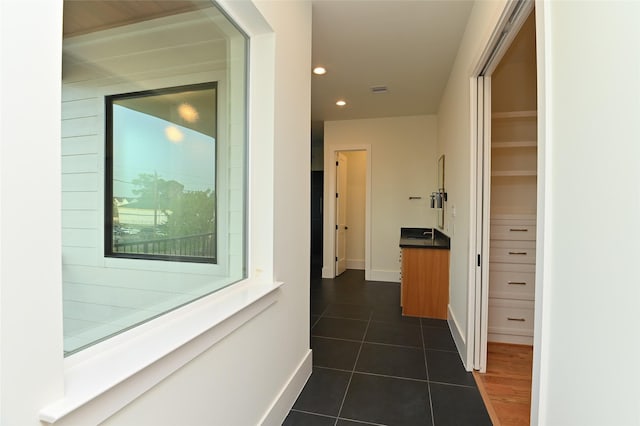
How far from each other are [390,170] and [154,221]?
4291mm

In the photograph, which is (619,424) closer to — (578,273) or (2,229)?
(578,273)

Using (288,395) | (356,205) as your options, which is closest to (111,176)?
(288,395)

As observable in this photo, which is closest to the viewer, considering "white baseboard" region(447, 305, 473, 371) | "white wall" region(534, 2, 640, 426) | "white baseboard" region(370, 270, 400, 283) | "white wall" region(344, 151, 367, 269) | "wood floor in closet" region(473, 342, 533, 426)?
"white wall" region(534, 2, 640, 426)

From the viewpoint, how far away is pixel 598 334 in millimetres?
859

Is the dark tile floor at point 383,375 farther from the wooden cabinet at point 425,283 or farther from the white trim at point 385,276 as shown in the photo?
the white trim at point 385,276

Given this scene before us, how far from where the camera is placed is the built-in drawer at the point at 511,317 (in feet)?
9.31

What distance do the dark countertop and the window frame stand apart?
2568mm

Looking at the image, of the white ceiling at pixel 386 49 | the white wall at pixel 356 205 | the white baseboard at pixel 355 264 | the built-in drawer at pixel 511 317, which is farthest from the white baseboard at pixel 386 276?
the white ceiling at pixel 386 49

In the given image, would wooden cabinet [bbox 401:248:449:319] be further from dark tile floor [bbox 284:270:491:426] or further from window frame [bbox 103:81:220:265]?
window frame [bbox 103:81:220:265]

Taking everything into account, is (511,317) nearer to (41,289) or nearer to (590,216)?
(590,216)

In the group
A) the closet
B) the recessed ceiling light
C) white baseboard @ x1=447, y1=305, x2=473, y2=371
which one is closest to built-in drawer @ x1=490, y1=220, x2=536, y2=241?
the closet

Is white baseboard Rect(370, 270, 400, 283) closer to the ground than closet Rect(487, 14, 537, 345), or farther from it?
closer to the ground

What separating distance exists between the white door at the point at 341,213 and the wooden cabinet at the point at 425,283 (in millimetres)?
2079

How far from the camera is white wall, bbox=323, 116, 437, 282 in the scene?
17.0 feet
